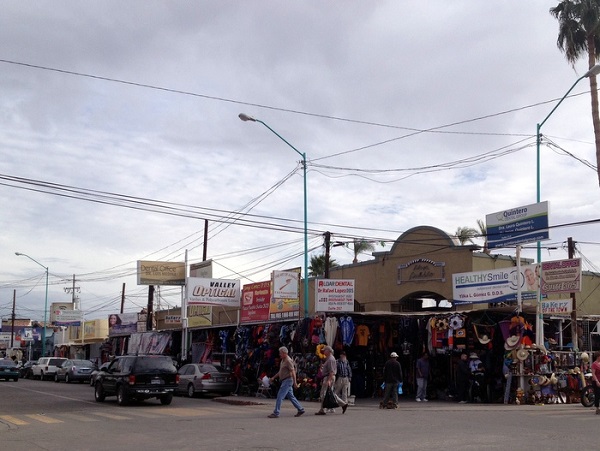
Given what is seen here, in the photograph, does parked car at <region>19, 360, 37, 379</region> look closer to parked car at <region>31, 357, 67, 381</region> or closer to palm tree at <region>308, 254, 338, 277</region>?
parked car at <region>31, 357, 67, 381</region>

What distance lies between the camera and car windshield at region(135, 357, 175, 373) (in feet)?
72.2

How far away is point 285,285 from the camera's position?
2705 cm

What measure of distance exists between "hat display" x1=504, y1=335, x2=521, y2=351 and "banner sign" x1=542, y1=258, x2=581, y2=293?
1.69 meters

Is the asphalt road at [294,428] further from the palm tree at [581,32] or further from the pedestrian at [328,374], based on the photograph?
the palm tree at [581,32]

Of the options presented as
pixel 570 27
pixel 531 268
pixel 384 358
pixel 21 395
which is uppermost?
pixel 570 27

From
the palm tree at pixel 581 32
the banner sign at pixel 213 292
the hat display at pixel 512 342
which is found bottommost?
the hat display at pixel 512 342

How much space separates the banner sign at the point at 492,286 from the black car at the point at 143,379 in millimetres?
11358

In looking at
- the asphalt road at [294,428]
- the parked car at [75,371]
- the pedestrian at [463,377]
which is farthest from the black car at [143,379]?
the parked car at [75,371]

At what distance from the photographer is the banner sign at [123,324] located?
46.0 m

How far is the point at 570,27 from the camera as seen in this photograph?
29.8 meters

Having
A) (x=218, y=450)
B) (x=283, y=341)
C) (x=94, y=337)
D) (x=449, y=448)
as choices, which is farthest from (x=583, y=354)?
(x=94, y=337)

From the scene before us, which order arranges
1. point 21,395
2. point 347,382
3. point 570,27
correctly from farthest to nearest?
point 570,27
point 21,395
point 347,382

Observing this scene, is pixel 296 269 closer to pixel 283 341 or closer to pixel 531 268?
pixel 283 341

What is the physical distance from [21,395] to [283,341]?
10656mm
